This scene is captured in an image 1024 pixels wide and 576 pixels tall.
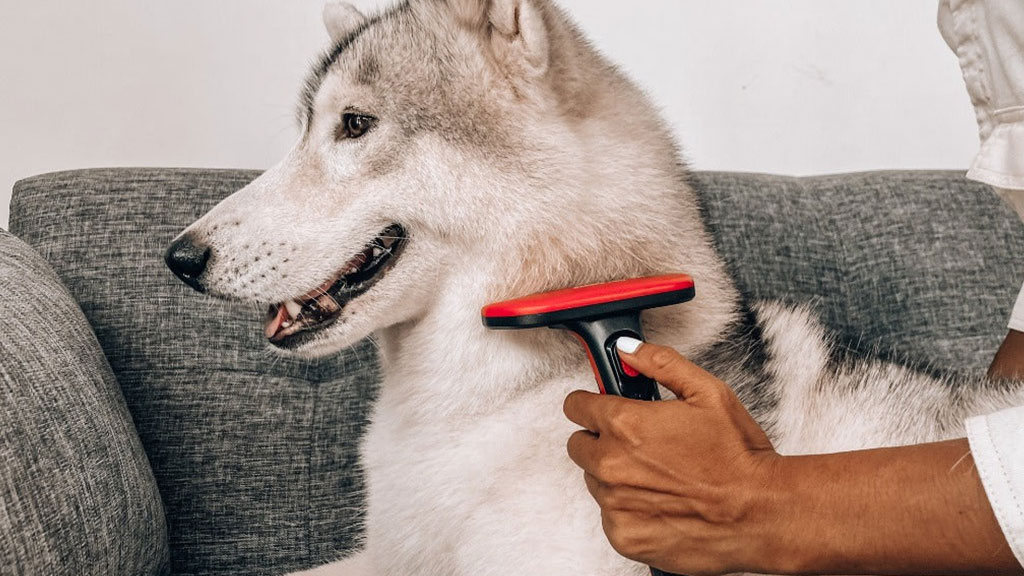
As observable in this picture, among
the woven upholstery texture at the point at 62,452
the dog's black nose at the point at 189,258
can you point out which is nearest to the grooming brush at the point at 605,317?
the dog's black nose at the point at 189,258

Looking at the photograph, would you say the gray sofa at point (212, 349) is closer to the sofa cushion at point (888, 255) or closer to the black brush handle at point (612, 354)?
the sofa cushion at point (888, 255)

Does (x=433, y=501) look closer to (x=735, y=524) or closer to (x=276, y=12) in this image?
(x=735, y=524)

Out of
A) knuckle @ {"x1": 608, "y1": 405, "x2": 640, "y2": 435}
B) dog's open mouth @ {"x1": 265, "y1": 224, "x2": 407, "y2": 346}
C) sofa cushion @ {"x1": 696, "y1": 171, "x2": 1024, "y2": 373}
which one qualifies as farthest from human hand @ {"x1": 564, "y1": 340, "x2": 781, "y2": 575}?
sofa cushion @ {"x1": 696, "y1": 171, "x2": 1024, "y2": 373}

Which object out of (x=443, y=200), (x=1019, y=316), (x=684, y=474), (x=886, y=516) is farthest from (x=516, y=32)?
(x=1019, y=316)

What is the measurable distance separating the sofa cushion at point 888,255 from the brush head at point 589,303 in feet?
2.95

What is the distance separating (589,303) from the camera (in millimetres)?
908

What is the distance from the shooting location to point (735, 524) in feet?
2.67

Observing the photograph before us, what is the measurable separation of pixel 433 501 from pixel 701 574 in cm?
37

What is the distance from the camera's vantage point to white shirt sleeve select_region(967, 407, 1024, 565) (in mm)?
722

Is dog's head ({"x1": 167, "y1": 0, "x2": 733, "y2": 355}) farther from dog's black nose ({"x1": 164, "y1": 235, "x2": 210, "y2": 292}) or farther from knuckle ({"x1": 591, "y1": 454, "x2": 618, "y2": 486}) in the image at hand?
knuckle ({"x1": 591, "y1": 454, "x2": 618, "y2": 486})

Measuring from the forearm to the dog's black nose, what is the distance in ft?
2.54

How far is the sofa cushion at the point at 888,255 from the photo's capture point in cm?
181

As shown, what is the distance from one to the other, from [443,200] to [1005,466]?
2.30 feet

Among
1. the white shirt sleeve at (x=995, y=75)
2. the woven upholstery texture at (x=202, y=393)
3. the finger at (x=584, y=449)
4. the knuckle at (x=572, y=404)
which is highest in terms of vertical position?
the white shirt sleeve at (x=995, y=75)
